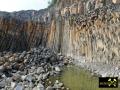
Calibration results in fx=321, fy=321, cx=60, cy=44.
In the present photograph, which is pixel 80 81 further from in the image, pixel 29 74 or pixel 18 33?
pixel 18 33

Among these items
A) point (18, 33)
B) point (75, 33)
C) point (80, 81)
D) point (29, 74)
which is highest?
point (75, 33)

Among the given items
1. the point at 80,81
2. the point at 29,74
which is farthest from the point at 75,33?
the point at 80,81

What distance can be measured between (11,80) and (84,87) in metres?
4.70

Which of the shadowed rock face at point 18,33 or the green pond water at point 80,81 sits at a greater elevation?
the shadowed rock face at point 18,33

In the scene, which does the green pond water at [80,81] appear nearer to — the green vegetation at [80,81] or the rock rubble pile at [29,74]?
the green vegetation at [80,81]

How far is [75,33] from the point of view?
100 feet

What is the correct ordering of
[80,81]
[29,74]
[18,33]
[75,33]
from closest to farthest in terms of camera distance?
[80,81]
[29,74]
[75,33]
[18,33]

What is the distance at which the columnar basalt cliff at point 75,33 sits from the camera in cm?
2117

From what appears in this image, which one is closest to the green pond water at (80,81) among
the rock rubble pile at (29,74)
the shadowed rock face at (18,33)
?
the rock rubble pile at (29,74)

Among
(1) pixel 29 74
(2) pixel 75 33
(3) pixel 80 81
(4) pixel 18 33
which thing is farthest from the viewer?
(4) pixel 18 33

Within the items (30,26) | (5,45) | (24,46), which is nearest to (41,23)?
(30,26)

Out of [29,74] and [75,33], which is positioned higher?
[75,33]

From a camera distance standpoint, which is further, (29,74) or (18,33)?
(18,33)

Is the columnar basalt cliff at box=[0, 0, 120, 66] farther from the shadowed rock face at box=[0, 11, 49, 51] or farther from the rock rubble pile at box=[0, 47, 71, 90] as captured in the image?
the rock rubble pile at box=[0, 47, 71, 90]
